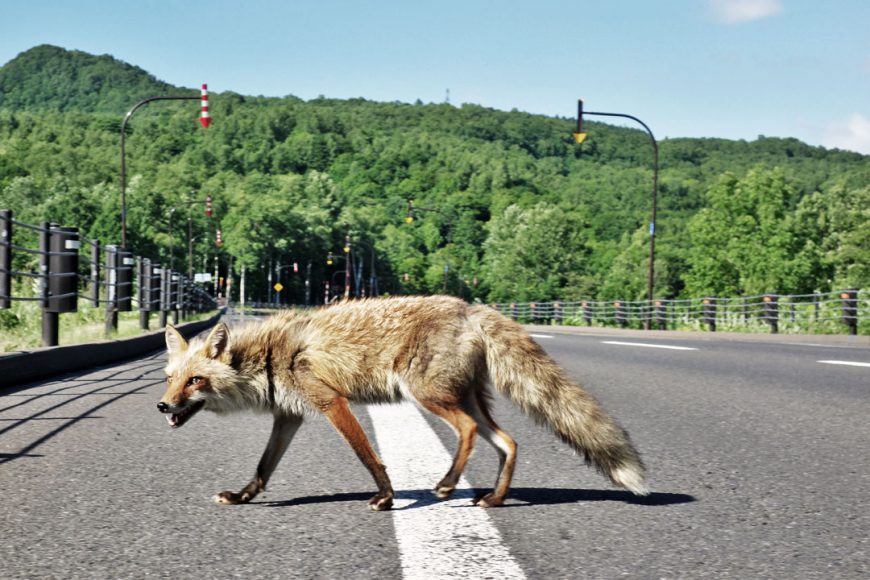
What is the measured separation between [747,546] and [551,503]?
3.11ft

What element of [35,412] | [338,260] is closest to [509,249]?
[338,260]

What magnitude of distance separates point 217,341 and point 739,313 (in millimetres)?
31098

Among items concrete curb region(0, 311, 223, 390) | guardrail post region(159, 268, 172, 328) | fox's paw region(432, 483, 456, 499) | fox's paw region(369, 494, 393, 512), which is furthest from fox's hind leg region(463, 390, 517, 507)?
guardrail post region(159, 268, 172, 328)

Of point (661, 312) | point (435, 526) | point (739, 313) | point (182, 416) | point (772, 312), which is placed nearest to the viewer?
point (435, 526)

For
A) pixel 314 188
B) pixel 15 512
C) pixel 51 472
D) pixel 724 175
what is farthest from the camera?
pixel 314 188

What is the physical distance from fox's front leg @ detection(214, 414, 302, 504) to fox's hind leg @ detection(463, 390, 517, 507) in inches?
29.9

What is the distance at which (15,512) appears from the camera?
3.97 m

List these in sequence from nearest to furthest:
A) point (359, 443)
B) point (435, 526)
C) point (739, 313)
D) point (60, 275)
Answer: point (435, 526)
point (359, 443)
point (60, 275)
point (739, 313)

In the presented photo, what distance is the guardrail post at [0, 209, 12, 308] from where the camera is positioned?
11.3 metres

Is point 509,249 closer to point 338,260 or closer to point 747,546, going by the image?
point 338,260

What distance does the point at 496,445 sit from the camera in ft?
14.2

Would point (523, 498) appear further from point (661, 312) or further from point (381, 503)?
point (661, 312)

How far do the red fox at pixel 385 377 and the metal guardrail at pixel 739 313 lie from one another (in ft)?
66.1

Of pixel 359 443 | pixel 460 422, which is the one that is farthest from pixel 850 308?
pixel 359 443
